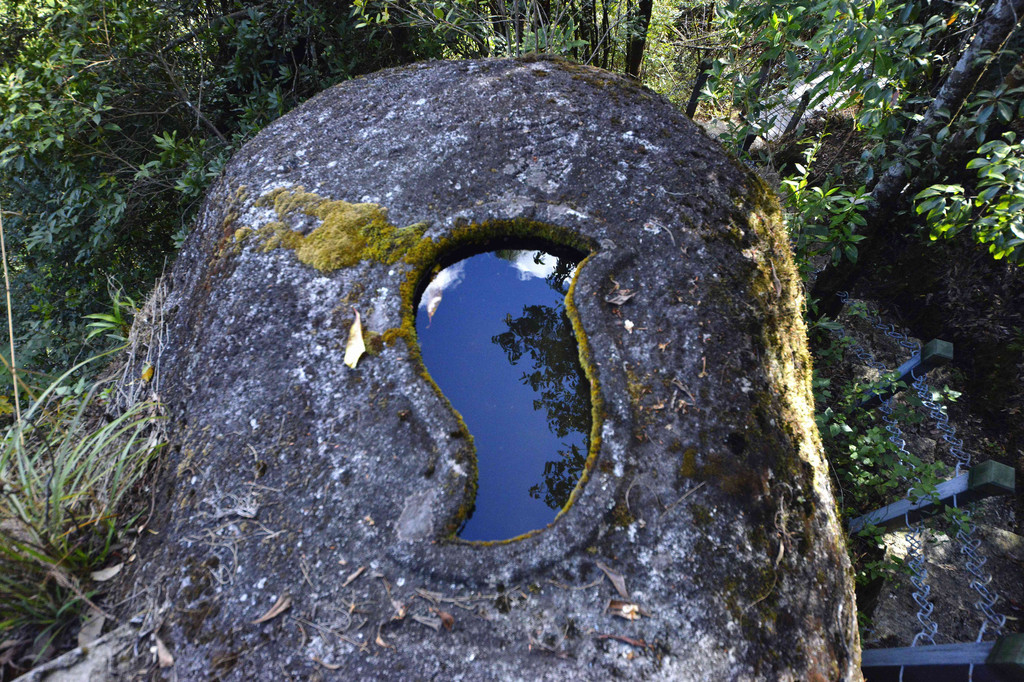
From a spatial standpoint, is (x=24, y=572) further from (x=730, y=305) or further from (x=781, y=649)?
(x=730, y=305)

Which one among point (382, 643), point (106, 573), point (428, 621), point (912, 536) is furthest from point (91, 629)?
point (912, 536)

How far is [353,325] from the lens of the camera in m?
2.26

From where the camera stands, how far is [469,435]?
2.07 metres

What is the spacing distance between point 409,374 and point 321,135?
65.9 inches

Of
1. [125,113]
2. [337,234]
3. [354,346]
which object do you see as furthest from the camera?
[125,113]

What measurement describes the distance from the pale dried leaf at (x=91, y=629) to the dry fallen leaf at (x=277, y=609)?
0.64m

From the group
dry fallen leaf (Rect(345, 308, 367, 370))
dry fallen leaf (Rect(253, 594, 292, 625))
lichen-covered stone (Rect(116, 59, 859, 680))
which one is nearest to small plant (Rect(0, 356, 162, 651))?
lichen-covered stone (Rect(116, 59, 859, 680))

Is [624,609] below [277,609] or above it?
above

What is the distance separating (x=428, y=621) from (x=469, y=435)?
66 cm

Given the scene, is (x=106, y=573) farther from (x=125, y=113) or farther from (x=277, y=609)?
(x=125, y=113)

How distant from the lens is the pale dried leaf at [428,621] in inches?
67.9

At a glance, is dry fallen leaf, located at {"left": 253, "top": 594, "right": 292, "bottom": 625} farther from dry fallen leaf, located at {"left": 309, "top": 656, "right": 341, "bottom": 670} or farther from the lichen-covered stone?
dry fallen leaf, located at {"left": 309, "top": 656, "right": 341, "bottom": 670}

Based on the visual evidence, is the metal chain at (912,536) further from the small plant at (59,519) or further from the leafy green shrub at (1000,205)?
the small plant at (59,519)

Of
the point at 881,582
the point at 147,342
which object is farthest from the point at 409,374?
the point at 881,582
